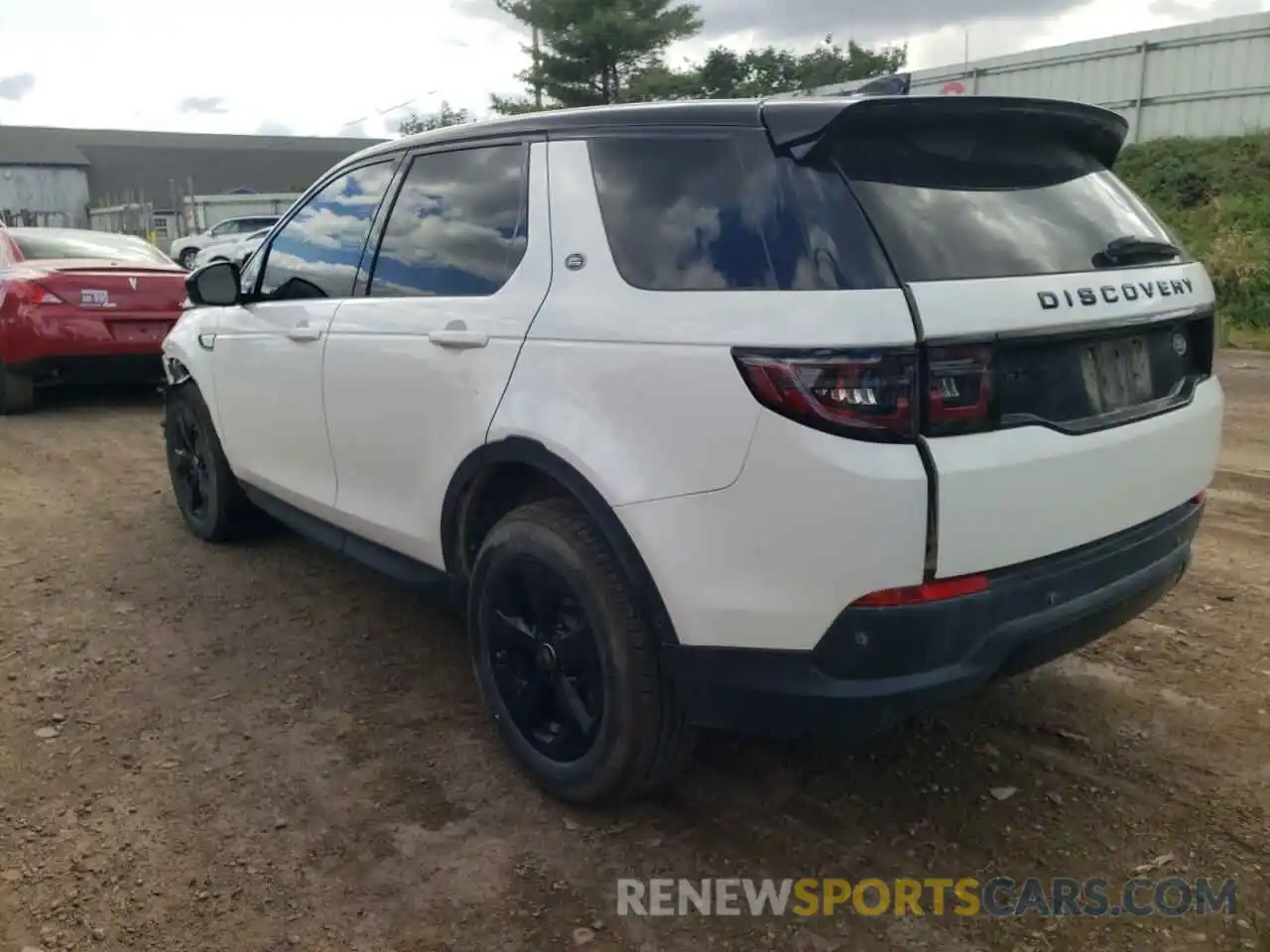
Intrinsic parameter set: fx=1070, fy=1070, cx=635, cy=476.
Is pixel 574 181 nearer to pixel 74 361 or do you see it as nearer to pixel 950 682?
pixel 950 682

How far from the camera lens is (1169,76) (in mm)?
18000

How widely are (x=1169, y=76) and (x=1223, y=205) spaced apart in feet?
14.0

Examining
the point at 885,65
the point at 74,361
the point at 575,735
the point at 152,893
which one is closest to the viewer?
the point at 152,893

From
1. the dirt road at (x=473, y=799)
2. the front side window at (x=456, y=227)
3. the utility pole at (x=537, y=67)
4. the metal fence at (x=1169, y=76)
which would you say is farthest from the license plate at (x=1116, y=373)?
the utility pole at (x=537, y=67)

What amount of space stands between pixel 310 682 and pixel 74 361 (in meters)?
5.35

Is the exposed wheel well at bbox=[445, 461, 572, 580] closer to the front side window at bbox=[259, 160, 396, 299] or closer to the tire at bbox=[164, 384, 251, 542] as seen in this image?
the front side window at bbox=[259, 160, 396, 299]

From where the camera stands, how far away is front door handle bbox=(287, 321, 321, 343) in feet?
12.3

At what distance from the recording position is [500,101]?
30406 millimetres

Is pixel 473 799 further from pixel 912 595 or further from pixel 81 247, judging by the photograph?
pixel 81 247

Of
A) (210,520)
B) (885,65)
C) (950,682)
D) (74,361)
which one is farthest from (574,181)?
(885,65)

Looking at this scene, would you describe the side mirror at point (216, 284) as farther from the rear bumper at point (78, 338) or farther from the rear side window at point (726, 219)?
the rear bumper at point (78, 338)

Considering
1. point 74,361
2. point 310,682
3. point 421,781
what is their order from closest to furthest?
point 421,781 < point 310,682 < point 74,361

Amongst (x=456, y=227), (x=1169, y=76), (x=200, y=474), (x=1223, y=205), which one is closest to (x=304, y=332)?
(x=456, y=227)

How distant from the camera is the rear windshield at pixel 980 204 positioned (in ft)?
7.61
